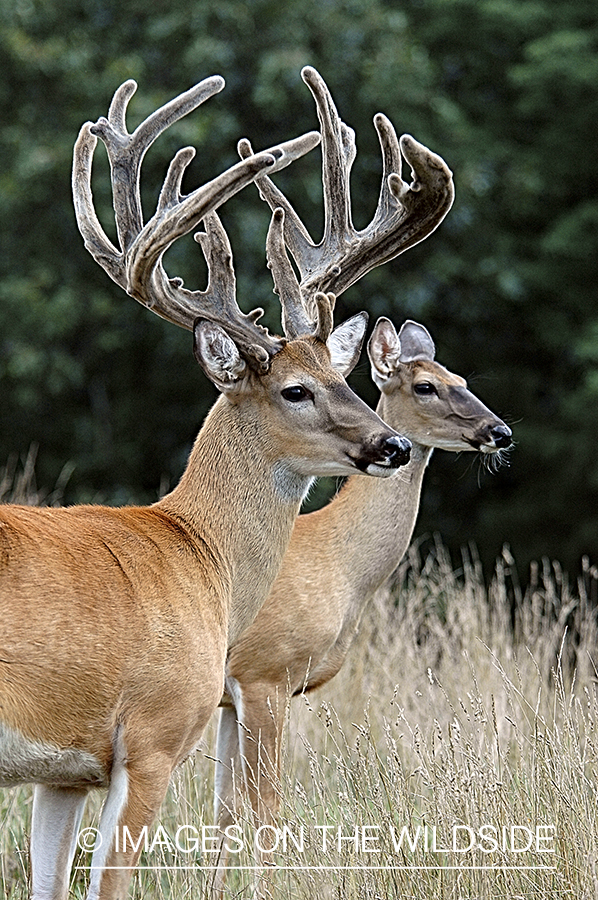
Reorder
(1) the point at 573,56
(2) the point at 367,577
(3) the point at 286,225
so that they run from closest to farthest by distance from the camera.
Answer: (3) the point at 286,225, (2) the point at 367,577, (1) the point at 573,56

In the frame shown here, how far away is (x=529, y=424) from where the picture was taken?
46.3 feet

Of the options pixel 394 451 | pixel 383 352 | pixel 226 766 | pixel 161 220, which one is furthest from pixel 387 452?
pixel 383 352

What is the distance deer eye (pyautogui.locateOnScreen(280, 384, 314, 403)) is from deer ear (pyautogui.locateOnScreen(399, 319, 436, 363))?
68.0 inches

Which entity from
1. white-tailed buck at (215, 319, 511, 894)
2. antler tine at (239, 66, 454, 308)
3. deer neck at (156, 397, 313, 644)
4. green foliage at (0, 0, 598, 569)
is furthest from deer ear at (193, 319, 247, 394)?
green foliage at (0, 0, 598, 569)

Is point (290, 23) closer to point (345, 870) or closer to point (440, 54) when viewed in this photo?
point (440, 54)

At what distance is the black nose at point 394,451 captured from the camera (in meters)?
4.15

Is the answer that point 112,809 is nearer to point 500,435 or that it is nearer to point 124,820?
point 124,820

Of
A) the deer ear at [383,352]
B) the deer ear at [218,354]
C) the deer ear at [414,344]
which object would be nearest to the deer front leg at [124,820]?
the deer ear at [218,354]

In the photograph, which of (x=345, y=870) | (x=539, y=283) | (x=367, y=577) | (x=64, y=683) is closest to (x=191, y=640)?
(x=64, y=683)

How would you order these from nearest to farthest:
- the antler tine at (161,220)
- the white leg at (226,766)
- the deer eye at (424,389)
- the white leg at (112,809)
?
the white leg at (112,809)
the antler tine at (161,220)
the white leg at (226,766)
the deer eye at (424,389)

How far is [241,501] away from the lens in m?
4.24

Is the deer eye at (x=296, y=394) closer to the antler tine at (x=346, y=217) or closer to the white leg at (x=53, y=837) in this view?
the antler tine at (x=346, y=217)

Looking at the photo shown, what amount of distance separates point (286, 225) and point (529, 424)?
955cm

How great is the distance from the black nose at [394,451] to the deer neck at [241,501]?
323 millimetres
